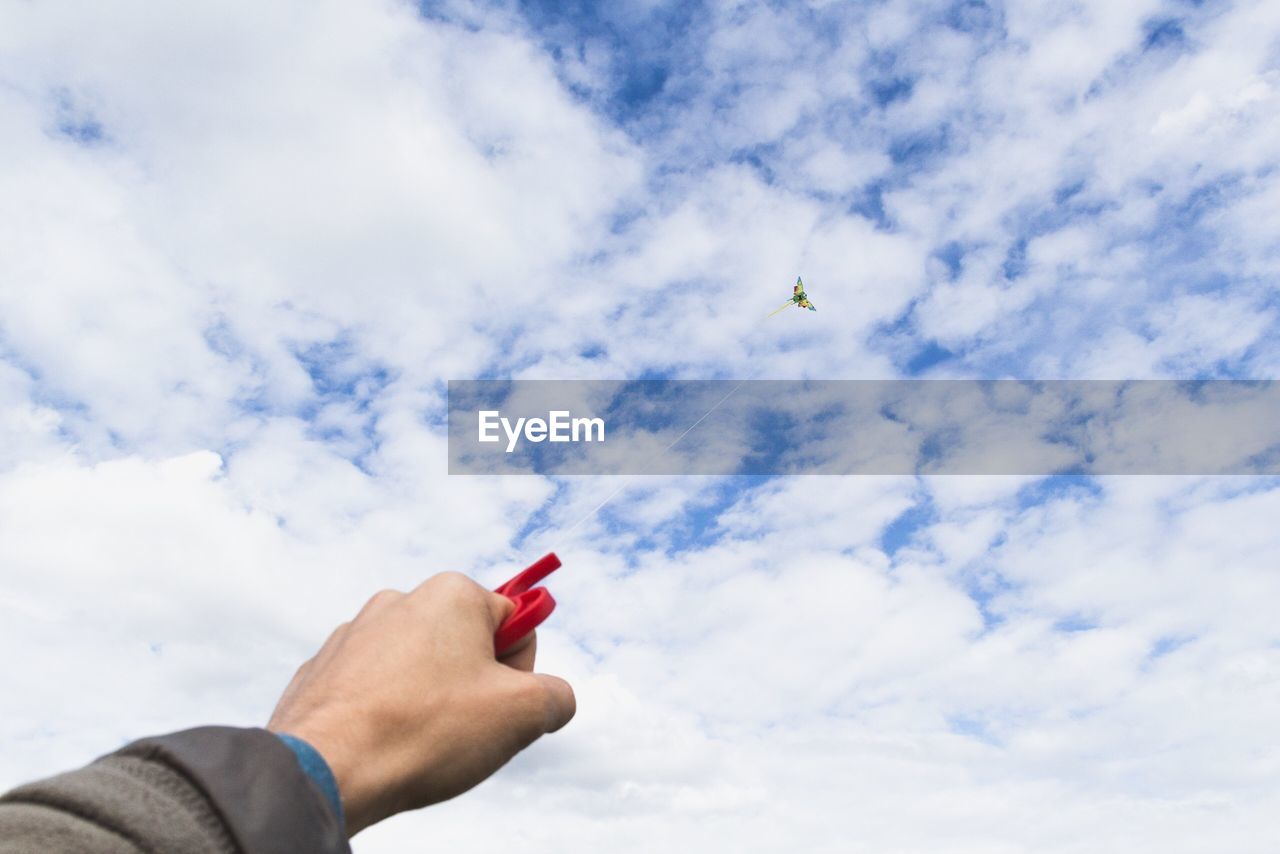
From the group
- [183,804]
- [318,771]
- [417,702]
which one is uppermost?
[417,702]

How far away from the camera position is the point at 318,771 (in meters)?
2.39

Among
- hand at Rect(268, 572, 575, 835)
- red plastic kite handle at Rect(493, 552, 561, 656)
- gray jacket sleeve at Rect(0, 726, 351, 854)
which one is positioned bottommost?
gray jacket sleeve at Rect(0, 726, 351, 854)

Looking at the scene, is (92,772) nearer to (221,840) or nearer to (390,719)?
(221,840)

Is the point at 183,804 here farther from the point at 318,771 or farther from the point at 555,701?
the point at 555,701

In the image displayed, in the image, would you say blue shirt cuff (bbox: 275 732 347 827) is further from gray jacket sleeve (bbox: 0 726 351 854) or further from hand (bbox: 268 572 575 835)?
hand (bbox: 268 572 575 835)

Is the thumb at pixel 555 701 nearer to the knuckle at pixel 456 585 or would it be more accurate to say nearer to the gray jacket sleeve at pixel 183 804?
the knuckle at pixel 456 585

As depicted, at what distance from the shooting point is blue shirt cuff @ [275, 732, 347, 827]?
2354 millimetres

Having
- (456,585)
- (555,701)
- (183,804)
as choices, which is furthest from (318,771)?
(555,701)

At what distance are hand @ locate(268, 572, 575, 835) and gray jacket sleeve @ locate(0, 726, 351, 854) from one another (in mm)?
569

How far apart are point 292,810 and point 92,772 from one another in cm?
42

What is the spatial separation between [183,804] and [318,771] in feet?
1.52

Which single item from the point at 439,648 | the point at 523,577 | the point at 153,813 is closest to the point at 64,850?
the point at 153,813

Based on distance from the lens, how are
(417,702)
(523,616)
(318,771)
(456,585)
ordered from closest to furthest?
(318,771) → (417,702) → (456,585) → (523,616)

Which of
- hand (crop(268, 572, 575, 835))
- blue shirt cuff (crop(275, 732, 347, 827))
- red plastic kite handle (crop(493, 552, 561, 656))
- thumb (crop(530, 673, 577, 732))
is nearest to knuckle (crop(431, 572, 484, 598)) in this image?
hand (crop(268, 572, 575, 835))
